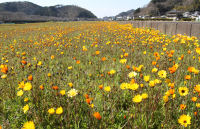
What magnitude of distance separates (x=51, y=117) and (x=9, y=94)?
0.96 m

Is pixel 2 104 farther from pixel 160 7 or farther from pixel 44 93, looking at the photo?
pixel 160 7

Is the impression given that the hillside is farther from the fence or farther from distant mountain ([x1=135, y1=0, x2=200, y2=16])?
the fence

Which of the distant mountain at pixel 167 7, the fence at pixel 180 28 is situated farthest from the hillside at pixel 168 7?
the fence at pixel 180 28

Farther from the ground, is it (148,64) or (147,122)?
(148,64)

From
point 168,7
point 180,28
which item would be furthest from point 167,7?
point 180,28

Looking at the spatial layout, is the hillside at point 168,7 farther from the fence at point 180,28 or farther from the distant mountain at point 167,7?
the fence at point 180,28

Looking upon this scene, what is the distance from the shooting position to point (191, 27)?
7238 mm

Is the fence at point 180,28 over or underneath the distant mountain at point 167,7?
underneath

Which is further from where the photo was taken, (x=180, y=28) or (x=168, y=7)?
(x=168, y=7)

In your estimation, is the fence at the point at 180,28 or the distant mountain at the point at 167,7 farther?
the distant mountain at the point at 167,7

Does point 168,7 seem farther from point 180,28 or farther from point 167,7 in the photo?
point 180,28

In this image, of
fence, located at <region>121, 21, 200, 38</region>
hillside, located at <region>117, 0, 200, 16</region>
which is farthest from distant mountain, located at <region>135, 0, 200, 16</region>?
fence, located at <region>121, 21, 200, 38</region>

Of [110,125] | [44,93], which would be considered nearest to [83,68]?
[44,93]

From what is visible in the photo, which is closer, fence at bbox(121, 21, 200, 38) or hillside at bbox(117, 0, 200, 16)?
fence at bbox(121, 21, 200, 38)
